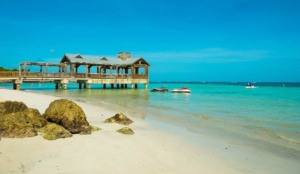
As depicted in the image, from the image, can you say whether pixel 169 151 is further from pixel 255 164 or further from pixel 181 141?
pixel 255 164

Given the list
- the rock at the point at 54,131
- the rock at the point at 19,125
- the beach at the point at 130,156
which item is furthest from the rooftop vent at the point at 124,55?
the rock at the point at 54,131

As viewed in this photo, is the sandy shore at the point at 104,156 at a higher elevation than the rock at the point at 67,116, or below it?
below

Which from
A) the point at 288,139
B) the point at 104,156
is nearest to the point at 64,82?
the point at 288,139

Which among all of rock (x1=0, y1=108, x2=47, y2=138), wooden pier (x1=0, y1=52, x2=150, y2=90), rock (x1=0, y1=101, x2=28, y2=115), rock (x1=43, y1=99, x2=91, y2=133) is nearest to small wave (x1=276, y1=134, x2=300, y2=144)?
rock (x1=43, y1=99, x2=91, y2=133)

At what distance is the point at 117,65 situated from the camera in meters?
49.2

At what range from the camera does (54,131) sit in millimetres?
8078

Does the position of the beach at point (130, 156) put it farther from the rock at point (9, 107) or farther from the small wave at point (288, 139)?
the small wave at point (288, 139)

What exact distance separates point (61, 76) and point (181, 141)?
121 ft

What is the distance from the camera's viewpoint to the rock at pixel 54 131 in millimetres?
7936

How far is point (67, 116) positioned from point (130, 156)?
2.96 metres

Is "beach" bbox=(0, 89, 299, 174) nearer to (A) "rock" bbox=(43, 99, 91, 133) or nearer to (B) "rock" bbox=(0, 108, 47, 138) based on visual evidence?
(B) "rock" bbox=(0, 108, 47, 138)

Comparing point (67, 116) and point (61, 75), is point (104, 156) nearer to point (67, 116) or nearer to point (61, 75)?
point (67, 116)

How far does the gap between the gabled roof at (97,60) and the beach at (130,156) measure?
3767 centimetres

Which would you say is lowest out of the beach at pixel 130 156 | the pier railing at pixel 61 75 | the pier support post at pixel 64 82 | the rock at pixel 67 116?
the beach at pixel 130 156
